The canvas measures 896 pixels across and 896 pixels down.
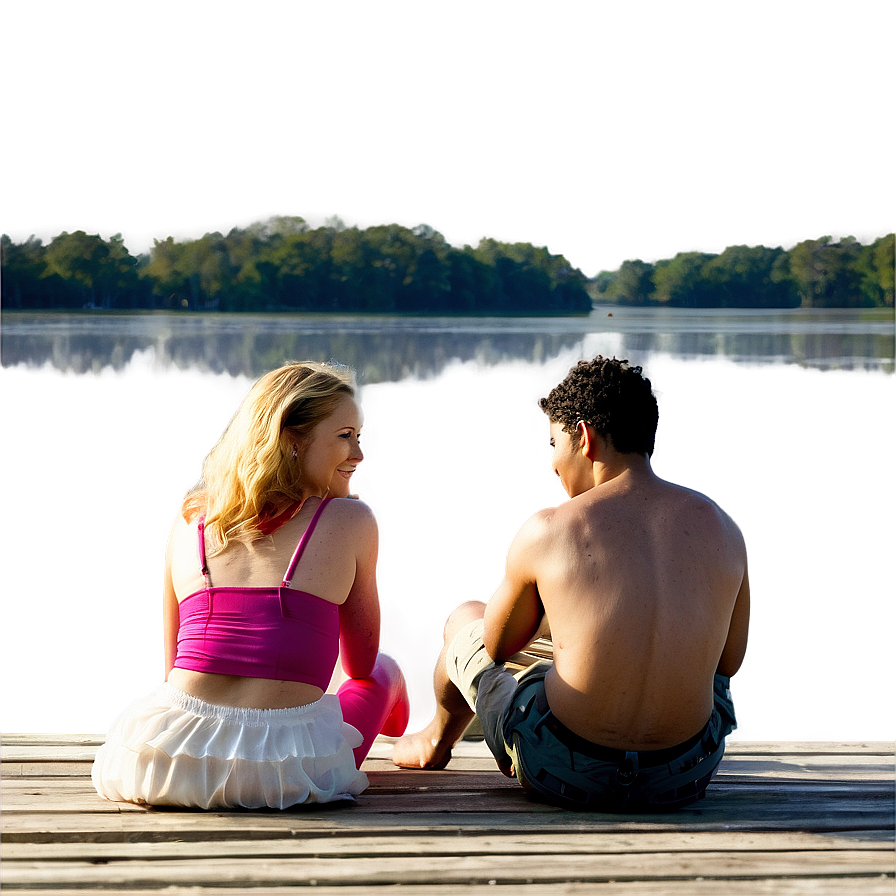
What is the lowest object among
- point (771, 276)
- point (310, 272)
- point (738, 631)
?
point (738, 631)

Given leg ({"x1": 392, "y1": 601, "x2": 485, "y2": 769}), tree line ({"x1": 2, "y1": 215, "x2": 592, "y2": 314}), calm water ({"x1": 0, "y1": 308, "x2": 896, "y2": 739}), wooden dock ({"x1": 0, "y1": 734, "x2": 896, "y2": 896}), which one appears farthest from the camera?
tree line ({"x1": 2, "y1": 215, "x2": 592, "y2": 314})

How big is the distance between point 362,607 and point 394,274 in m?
8.51

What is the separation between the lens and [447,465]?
19.5 ft

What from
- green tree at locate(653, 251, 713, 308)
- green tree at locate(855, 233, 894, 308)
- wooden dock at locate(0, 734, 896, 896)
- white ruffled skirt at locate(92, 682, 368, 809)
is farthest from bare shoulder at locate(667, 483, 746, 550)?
green tree at locate(855, 233, 894, 308)

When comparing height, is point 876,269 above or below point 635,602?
above

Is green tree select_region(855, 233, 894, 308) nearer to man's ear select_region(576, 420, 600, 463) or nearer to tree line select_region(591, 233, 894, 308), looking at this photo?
tree line select_region(591, 233, 894, 308)

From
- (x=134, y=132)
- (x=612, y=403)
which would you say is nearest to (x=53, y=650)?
(x=612, y=403)

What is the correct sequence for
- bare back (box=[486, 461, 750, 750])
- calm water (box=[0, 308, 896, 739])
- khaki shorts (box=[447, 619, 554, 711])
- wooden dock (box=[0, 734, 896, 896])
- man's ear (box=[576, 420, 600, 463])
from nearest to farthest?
wooden dock (box=[0, 734, 896, 896])
bare back (box=[486, 461, 750, 750])
man's ear (box=[576, 420, 600, 463])
khaki shorts (box=[447, 619, 554, 711])
calm water (box=[0, 308, 896, 739])

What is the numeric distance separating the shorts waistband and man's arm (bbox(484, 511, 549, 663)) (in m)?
0.13

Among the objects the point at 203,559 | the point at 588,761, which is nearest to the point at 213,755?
the point at 203,559

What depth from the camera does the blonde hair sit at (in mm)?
1641

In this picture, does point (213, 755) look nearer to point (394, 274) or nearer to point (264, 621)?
point (264, 621)

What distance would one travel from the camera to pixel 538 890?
1.28 meters

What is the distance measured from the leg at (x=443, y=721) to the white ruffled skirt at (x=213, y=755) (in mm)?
309
